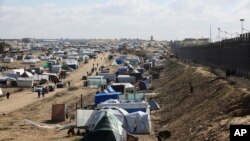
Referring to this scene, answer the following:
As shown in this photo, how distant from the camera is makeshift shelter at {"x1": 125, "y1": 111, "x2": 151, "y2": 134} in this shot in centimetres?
2817

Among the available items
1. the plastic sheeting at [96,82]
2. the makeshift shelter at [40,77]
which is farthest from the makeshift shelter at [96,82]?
the makeshift shelter at [40,77]

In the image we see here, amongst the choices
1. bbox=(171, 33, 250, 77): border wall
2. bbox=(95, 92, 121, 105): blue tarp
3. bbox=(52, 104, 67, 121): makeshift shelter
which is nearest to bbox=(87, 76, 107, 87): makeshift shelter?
bbox=(171, 33, 250, 77): border wall

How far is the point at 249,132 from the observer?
1227 cm

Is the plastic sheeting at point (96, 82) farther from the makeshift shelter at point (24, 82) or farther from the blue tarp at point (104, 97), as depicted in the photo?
the blue tarp at point (104, 97)

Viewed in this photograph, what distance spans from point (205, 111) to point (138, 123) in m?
3.78

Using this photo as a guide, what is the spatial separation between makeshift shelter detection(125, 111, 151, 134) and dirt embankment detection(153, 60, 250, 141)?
1330 millimetres

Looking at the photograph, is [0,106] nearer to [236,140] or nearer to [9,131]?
[9,131]

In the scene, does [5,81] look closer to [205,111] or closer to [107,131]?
[205,111]

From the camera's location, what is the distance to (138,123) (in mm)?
28312

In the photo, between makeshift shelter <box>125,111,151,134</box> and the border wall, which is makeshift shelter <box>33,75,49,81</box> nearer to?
the border wall

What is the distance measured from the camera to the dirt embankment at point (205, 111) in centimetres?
2288

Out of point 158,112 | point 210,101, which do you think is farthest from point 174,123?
point 158,112

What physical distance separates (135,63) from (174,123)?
8945cm

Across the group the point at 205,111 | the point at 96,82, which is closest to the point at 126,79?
the point at 96,82
